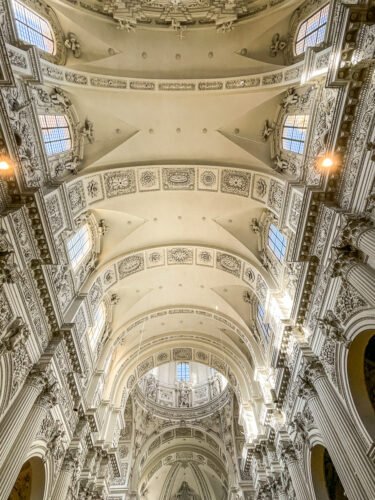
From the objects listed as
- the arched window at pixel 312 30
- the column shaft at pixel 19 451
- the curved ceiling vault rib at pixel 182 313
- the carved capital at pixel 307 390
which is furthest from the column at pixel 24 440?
the arched window at pixel 312 30

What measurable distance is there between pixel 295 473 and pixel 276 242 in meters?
10.2

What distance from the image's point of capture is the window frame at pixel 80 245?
53.2ft

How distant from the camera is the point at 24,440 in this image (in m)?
10.6

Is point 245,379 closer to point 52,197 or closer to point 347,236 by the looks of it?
point 347,236

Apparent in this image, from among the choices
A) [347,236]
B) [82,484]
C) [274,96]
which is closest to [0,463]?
[82,484]

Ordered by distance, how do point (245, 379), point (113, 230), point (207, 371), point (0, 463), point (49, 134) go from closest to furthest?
point (0, 463)
point (49, 134)
point (113, 230)
point (245, 379)
point (207, 371)

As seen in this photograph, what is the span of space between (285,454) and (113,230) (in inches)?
552

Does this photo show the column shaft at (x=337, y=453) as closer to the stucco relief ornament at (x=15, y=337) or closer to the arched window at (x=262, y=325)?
the arched window at (x=262, y=325)

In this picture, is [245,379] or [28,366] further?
[245,379]

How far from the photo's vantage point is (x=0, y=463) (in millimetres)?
9352

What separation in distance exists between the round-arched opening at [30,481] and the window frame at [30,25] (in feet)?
51.2

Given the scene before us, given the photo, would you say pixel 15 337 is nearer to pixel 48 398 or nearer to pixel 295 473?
pixel 48 398

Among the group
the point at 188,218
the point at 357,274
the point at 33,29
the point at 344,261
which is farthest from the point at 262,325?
the point at 33,29

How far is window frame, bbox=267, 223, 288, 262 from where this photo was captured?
53.8 feet
